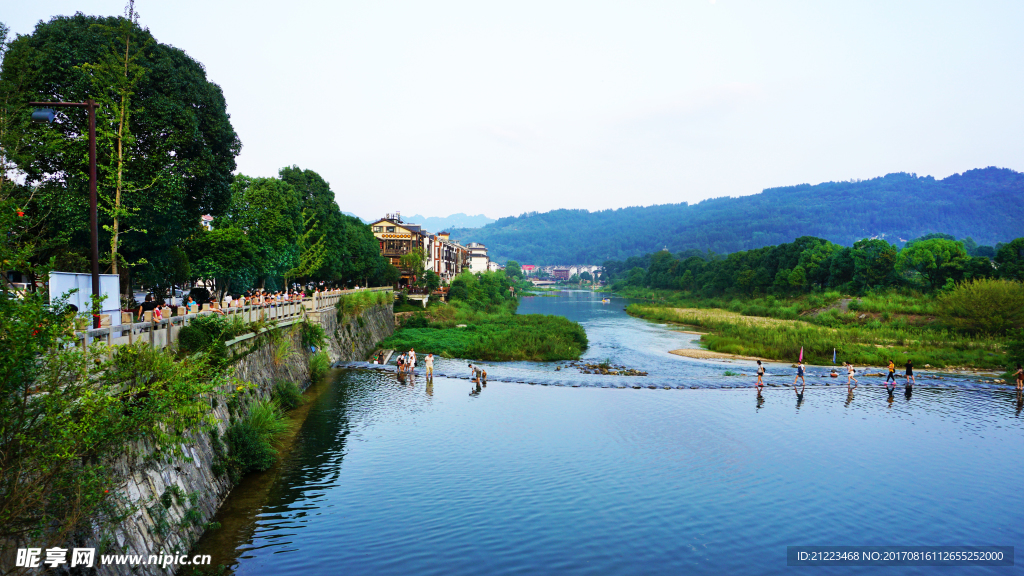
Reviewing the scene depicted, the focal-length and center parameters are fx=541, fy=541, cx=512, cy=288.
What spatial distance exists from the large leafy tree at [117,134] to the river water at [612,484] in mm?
12772

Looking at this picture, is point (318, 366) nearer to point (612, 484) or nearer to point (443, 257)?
point (612, 484)

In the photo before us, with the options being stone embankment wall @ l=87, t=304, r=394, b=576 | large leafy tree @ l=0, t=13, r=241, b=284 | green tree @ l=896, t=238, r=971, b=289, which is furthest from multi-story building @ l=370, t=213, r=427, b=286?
green tree @ l=896, t=238, r=971, b=289

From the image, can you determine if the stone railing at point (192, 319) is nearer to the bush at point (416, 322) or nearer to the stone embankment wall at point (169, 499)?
the stone embankment wall at point (169, 499)

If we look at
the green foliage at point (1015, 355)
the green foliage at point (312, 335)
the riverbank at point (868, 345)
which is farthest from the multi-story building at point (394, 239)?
the green foliage at point (1015, 355)

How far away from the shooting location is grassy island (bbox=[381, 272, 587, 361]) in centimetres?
5431

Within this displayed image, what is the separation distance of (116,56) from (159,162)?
4.50 meters

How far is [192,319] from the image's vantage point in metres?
20.0

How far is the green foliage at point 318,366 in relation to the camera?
120 ft

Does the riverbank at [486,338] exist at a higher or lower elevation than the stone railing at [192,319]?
lower

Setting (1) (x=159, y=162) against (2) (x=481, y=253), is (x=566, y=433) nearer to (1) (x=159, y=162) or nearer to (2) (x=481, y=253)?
(1) (x=159, y=162)

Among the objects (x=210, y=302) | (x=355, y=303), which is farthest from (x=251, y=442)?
(x=355, y=303)

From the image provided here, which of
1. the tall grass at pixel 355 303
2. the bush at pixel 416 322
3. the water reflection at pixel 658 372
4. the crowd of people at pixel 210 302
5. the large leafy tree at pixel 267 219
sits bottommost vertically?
the water reflection at pixel 658 372

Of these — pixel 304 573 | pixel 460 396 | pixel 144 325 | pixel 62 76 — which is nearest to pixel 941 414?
pixel 460 396

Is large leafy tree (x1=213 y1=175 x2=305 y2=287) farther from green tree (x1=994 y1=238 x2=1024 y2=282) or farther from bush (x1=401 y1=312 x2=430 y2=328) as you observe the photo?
green tree (x1=994 y1=238 x2=1024 y2=282)
